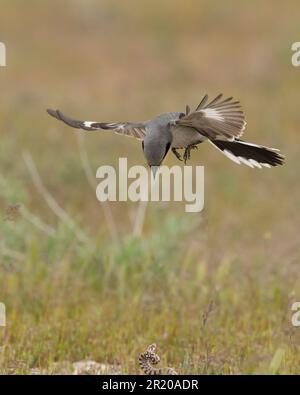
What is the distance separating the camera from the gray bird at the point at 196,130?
3727mm

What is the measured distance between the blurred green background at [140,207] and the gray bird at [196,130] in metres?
1.00

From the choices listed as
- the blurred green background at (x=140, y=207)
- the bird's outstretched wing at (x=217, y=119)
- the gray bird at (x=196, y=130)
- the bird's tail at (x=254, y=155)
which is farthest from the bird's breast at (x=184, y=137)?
the blurred green background at (x=140, y=207)

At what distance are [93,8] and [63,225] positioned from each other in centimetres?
1164

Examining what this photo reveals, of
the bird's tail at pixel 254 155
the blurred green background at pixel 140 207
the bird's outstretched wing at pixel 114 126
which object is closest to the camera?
the bird's outstretched wing at pixel 114 126

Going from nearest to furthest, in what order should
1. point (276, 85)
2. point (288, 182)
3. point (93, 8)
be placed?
point (288, 182), point (276, 85), point (93, 8)

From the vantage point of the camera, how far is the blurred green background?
18.0 ft

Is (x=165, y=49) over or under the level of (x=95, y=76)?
over

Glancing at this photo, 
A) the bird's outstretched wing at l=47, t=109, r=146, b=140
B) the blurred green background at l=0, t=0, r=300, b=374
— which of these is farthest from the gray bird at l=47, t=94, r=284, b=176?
the blurred green background at l=0, t=0, r=300, b=374

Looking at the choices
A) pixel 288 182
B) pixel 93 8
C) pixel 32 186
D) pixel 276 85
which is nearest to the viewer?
pixel 32 186

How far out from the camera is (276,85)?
46.8ft

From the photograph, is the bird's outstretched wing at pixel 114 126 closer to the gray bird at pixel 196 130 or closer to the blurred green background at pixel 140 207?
the gray bird at pixel 196 130

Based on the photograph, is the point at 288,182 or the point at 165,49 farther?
the point at 165,49

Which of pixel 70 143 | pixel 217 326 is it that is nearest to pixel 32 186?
pixel 70 143
